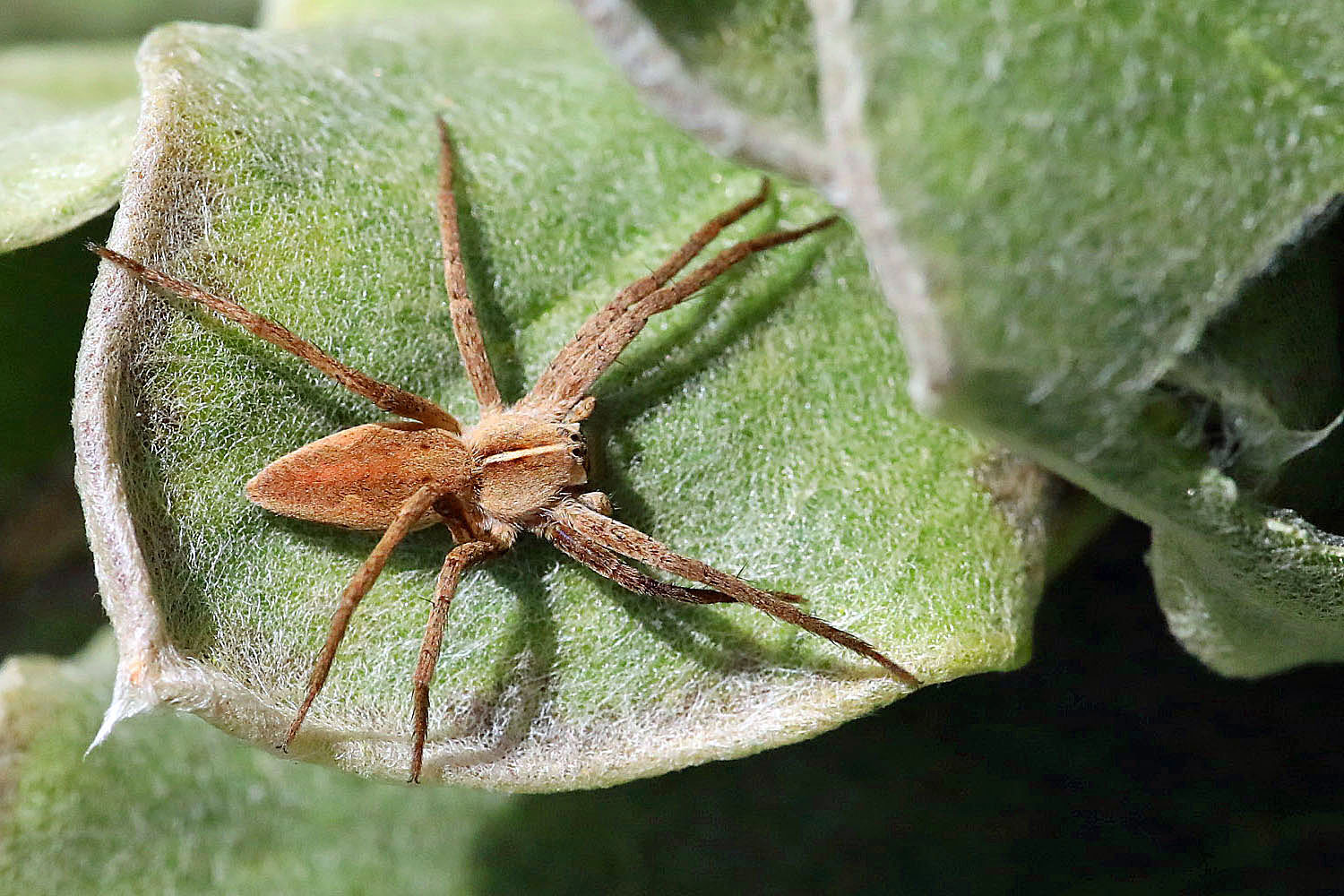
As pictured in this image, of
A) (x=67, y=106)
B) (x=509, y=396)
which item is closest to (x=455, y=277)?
(x=509, y=396)

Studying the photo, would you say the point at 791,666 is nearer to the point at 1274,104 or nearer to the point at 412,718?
the point at 412,718

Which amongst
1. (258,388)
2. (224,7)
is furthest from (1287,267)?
(224,7)

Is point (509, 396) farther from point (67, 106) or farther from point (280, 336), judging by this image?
point (67, 106)

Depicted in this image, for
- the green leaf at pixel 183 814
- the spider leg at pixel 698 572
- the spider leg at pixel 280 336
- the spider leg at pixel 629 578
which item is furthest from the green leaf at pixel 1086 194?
the green leaf at pixel 183 814

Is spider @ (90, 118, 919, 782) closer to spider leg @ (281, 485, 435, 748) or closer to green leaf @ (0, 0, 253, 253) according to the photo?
spider leg @ (281, 485, 435, 748)

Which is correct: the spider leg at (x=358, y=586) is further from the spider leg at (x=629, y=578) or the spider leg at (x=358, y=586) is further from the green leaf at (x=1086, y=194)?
the green leaf at (x=1086, y=194)

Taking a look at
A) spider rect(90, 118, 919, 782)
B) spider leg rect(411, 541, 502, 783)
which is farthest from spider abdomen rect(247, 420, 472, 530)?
spider leg rect(411, 541, 502, 783)

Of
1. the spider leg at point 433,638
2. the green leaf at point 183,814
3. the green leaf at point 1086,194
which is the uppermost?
the green leaf at point 1086,194
